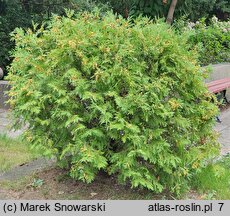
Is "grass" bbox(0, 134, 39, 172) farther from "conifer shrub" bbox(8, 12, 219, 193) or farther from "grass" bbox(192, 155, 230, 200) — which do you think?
"grass" bbox(192, 155, 230, 200)

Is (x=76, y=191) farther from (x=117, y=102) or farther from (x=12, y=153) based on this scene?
(x=12, y=153)

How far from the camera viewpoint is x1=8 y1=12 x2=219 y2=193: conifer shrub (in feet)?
12.1

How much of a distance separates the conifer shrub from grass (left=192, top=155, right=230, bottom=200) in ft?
0.80

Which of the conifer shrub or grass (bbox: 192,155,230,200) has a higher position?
the conifer shrub

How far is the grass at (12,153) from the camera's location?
491 cm

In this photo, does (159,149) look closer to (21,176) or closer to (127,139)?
(127,139)

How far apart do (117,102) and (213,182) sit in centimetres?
135

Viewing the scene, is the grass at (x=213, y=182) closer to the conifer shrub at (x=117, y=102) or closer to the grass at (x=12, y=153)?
the conifer shrub at (x=117, y=102)

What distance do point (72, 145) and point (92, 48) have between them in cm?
83

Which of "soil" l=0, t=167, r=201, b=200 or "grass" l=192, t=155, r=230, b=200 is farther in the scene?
"grass" l=192, t=155, r=230, b=200

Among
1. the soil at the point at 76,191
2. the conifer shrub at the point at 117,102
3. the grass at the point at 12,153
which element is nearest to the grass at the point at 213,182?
the soil at the point at 76,191

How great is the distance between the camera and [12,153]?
17.3 feet

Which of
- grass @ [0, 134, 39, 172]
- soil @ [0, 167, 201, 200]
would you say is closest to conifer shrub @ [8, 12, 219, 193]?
soil @ [0, 167, 201, 200]

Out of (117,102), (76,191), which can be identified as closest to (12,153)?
(76,191)
